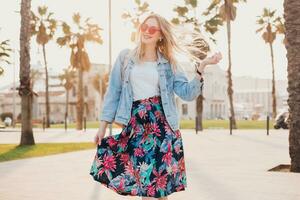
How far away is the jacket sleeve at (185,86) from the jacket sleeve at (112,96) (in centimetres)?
45

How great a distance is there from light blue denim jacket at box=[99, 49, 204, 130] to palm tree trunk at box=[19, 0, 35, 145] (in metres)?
13.6

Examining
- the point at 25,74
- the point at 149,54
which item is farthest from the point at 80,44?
the point at 149,54

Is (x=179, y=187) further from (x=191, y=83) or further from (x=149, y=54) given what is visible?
(x=149, y=54)

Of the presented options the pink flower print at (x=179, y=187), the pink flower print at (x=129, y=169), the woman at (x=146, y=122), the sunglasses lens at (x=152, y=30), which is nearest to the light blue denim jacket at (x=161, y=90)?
the woman at (x=146, y=122)

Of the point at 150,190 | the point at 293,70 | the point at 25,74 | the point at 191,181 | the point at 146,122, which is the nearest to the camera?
the point at 150,190

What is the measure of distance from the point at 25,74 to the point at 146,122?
14129mm

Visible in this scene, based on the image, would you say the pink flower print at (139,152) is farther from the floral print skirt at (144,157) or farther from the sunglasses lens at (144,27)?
the sunglasses lens at (144,27)

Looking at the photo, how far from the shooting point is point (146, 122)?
4664mm

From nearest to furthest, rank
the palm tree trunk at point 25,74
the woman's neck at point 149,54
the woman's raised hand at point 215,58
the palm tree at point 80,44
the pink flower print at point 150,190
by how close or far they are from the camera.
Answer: the woman's raised hand at point 215,58 → the pink flower print at point 150,190 → the woman's neck at point 149,54 → the palm tree trunk at point 25,74 → the palm tree at point 80,44

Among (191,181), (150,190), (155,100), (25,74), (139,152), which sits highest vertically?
(25,74)

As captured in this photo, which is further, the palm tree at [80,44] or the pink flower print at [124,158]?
the palm tree at [80,44]

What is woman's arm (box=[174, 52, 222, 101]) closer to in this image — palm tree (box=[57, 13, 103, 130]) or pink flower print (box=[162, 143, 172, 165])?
pink flower print (box=[162, 143, 172, 165])

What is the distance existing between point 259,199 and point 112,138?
2569 millimetres

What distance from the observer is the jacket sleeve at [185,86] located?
457cm
